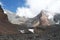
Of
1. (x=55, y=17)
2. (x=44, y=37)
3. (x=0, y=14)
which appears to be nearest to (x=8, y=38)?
(x=44, y=37)

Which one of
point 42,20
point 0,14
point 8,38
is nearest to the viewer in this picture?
point 8,38

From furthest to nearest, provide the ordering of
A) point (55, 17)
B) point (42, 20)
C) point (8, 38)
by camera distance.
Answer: point (55, 17), point (42, 20), point (8, 38)

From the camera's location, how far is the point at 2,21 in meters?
68.6

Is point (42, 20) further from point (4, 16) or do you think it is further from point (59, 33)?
point (59, 33)

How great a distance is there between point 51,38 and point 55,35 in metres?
0.81

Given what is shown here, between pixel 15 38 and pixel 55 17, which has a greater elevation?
pixel 15 38

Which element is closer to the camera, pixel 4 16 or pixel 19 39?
pixel 19 39

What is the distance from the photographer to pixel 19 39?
1109 inches

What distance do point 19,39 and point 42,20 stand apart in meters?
85.6

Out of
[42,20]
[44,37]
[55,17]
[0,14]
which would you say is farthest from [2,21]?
[55,17]

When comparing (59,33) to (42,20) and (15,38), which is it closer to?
(15,38)

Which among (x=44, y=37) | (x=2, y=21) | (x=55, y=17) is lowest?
(x=55, y=17)

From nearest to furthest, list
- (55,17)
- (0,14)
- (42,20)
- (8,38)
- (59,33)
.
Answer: (8,38)
(59,33)
(0,14)
(42,20)
(55,17)

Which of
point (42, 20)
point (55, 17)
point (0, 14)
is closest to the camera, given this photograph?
point (0, 14)
